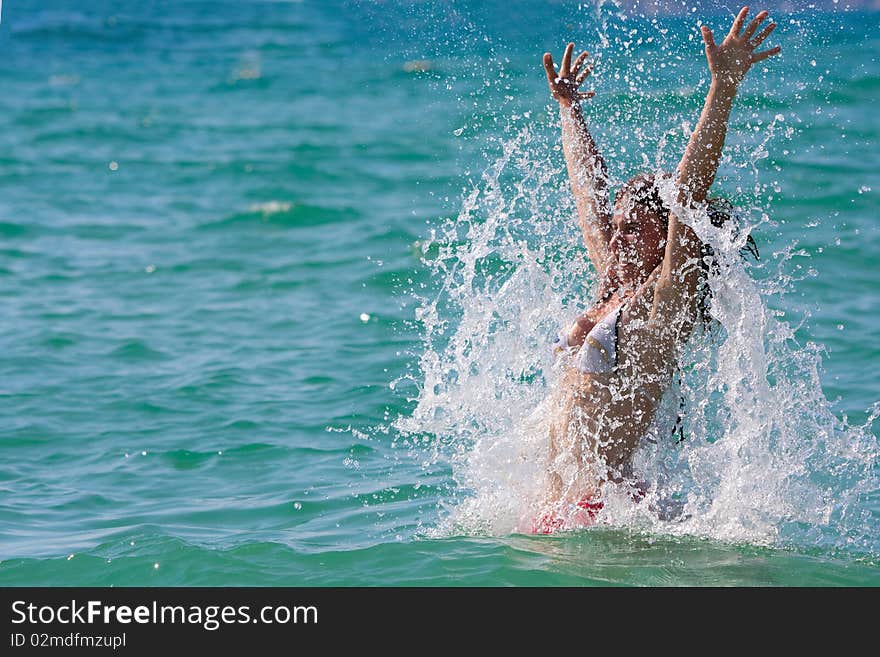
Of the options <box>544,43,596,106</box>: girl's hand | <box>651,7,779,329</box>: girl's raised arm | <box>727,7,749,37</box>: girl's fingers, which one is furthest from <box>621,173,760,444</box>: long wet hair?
<box>544,43,596,106</box>: girl's hand

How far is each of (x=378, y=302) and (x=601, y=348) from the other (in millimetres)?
4848

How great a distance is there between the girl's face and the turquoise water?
0.60 m

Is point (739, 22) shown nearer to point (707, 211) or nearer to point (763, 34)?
point (763, 34)

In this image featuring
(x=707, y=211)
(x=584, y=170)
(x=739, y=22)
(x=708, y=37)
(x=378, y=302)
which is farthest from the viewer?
(x=378, y=302)

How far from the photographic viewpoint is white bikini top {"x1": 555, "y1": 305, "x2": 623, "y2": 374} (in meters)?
4.50

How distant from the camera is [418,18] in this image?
8.90 meters

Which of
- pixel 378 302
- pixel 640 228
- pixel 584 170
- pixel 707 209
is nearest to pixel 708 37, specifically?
pixel 707 209

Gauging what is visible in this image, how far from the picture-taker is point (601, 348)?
4.53 meters

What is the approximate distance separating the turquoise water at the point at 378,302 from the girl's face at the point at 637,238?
60 centimetres

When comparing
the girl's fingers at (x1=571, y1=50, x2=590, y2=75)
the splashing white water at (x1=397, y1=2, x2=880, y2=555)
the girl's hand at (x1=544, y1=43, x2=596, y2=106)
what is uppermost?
the girl's fingers at (x1=571, y1=50, x2=590, y2=75)

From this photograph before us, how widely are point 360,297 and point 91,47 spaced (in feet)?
40.5

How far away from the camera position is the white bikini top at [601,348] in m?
4.50

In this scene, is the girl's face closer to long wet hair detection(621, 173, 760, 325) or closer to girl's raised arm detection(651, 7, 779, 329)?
long wet hair detection(621, 173, 760, 325)

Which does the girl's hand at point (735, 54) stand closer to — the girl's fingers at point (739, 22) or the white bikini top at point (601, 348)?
the girl's fingers at point (739, 22)
